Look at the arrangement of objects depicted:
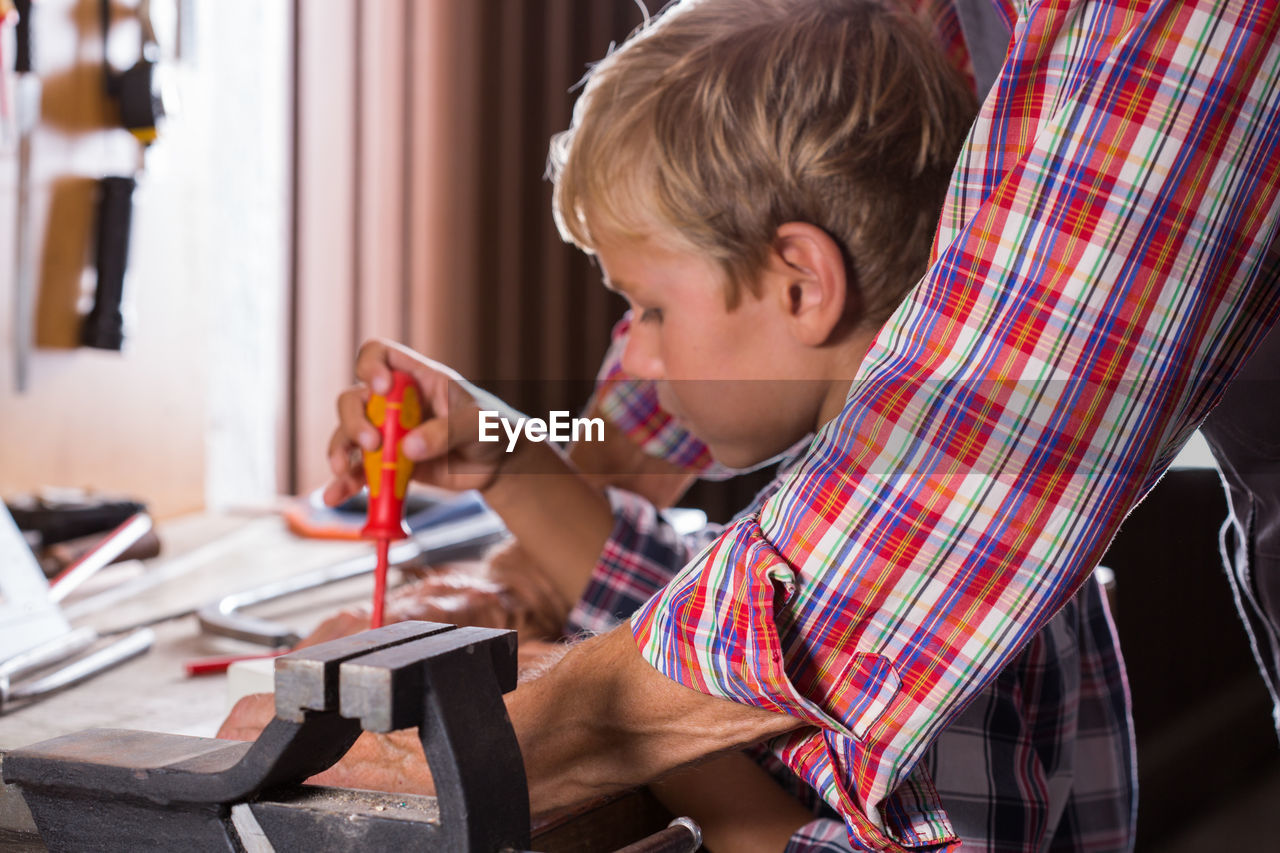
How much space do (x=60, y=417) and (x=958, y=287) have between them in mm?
1139

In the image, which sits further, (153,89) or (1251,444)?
(153,89)

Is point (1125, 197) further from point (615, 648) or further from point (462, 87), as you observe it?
point (462, 87)

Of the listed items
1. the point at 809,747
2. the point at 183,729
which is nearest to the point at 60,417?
the point at 183,729

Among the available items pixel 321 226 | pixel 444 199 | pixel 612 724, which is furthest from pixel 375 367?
pixel 444 199

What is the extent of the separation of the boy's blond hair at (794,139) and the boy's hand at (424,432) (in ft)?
0.84

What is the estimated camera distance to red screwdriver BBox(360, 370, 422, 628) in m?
0.85

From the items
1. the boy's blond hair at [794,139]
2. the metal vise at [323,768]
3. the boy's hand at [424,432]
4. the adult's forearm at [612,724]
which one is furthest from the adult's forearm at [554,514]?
the metal vise at [323,768]

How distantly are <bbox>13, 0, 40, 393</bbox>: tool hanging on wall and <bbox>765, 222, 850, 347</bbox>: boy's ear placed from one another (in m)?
0.85

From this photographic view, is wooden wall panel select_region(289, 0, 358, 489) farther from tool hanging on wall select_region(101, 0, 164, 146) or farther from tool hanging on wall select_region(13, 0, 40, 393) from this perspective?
tool hanging on wall select_region(13, 0, 40, 393)

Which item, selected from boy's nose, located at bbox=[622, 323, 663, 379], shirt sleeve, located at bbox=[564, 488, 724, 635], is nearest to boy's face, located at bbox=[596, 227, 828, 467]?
boy's nose, located at bbox=[622, 323, 663, 379]

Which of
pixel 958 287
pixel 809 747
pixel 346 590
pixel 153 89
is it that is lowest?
pixel 346 590

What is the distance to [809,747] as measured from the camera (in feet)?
1.64

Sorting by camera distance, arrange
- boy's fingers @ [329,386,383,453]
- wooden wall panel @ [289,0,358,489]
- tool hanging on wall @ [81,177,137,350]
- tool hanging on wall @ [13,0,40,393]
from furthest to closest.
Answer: wooden wall panel @ [289,0,358,489]
tool hanging on wall @ [81,177,137,350]
tool hanging on wall @ [13,0,40,393]
boy's fingers @ [329,386,383,453]

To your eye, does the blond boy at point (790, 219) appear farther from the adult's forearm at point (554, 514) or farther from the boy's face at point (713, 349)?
the adult's forearm at point (554, 514)
